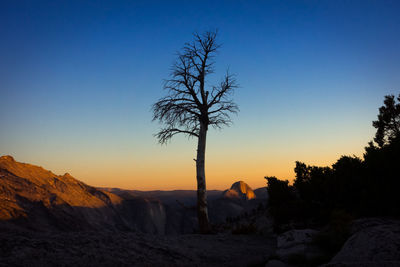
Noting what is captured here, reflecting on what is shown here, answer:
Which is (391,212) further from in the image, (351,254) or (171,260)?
(171,260)

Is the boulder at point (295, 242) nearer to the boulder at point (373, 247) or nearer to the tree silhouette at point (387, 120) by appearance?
the boulder at point (373, 247)

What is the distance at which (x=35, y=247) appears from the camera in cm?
431

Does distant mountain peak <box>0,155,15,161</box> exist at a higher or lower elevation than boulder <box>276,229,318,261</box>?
higher

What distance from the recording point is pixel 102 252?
4.72 meters

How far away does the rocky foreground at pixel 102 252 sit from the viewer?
3994mm

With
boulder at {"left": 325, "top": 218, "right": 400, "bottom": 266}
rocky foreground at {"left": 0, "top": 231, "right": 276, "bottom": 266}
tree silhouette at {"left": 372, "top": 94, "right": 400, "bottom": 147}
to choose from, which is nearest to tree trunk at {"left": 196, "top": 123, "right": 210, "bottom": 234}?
rocky foreground at {"left": 0, "top": 231, "right": 276, "bottom": 266}

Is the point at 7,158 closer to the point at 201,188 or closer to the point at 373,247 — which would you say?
the point at 201,188

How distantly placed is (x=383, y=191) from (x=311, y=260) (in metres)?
4.08

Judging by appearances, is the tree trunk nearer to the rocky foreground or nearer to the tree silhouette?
the rocky foreground

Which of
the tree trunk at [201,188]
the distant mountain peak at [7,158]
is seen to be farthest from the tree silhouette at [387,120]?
the distant mountain peak at [7,158]

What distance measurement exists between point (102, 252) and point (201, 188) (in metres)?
6.64

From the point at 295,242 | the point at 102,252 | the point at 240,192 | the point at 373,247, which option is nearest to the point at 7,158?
the point at 102,252

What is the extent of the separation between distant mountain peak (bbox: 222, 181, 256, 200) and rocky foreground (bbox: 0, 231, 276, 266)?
204 ft

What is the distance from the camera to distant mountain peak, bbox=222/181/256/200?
224ft
